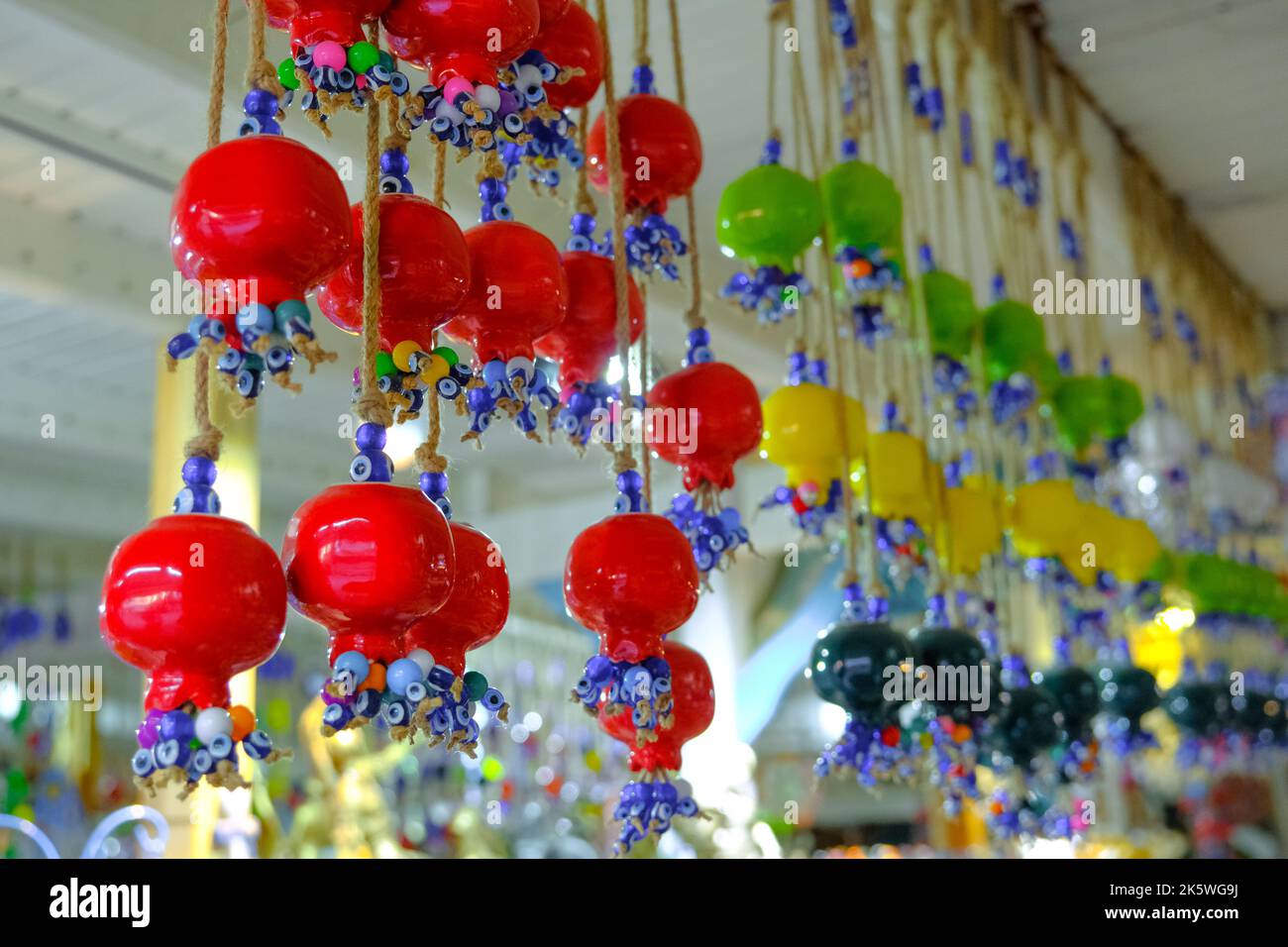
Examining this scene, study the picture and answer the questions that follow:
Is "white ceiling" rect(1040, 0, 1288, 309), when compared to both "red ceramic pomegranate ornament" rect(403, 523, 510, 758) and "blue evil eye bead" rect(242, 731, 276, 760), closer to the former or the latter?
"red ceramic pomegranate ornament" rect(403, 523, 510, 758)

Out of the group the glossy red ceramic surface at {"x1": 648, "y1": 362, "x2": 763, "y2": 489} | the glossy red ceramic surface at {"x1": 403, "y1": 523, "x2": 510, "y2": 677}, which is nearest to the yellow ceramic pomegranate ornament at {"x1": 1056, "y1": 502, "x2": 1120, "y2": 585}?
the glossy red ceramic surface at {"x1": 648, "y1": 362, "x2": 763, "y2": 489}

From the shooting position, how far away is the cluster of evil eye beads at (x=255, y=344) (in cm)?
54

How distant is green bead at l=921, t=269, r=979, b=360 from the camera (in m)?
1.38

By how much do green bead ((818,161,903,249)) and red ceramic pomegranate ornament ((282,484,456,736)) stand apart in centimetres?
70

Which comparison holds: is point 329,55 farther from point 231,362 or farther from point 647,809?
point 647,809

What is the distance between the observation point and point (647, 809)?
724 millimetres

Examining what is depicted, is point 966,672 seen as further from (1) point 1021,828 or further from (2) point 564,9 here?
(2) point 564,9

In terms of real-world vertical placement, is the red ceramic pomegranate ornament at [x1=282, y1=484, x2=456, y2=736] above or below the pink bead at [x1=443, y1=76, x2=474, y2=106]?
below

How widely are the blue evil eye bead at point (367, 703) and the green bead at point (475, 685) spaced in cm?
7

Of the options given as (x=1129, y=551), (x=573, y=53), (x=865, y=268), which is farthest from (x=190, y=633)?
(x=1129, y=551)

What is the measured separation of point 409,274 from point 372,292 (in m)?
0.03

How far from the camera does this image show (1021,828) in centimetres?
132

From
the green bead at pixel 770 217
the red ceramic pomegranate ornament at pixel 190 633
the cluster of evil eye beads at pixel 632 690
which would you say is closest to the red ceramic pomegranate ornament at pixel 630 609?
the cluster of evil eye beads at pixel 632 690
